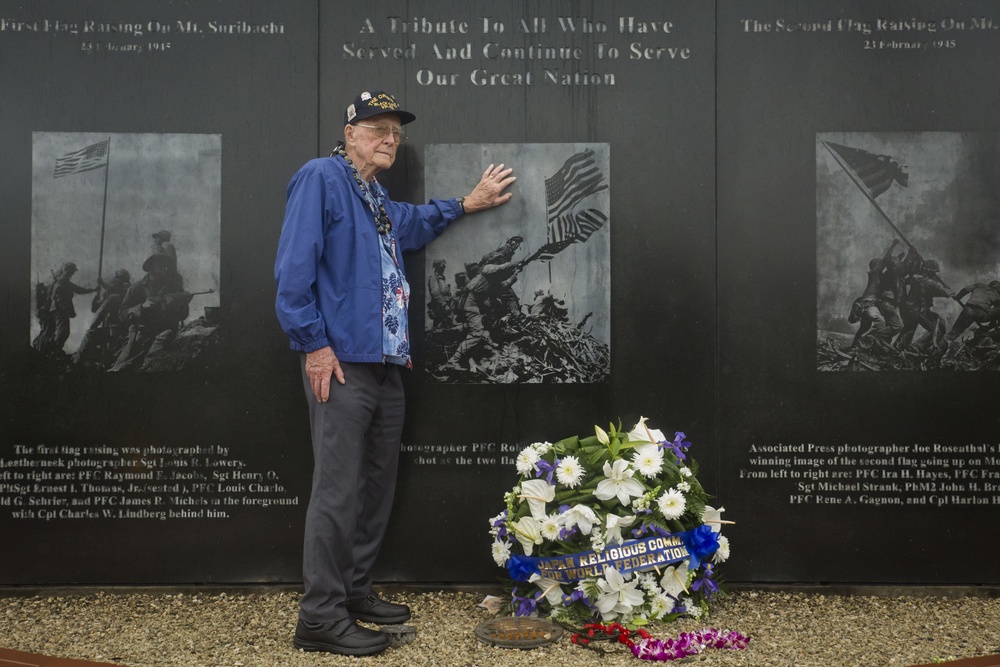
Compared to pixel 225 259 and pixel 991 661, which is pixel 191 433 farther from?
pixel 991 661

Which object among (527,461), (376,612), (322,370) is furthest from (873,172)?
(376,612)

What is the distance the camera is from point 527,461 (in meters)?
4.06

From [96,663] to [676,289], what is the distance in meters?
3.15

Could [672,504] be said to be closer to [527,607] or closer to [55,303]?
[527,607]

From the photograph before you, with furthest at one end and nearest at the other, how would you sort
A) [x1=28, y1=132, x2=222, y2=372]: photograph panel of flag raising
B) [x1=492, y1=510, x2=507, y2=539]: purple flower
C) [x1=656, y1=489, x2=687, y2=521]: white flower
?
[x1=28, y1=132, x2=222, y2=372]: photograph panel of flag raising → [x1=492, y1=510, x2=507, y2=539]: purple flower → [x1=656, y1=489, x2=687, y2=521]: white flower

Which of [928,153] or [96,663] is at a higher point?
[928,153]

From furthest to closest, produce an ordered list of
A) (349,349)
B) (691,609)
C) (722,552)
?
(722,552) < (691,609) < (349,349)

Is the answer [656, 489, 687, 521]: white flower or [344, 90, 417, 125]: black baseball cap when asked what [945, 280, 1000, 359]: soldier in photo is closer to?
[656, 489, 687, 521]: white flower

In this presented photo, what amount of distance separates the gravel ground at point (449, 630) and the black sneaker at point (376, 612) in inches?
2.9

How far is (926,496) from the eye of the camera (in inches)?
173

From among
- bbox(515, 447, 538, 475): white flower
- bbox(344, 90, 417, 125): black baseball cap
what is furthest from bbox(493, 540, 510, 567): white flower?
bbox(344, 90, 417, 125): black baseball cap

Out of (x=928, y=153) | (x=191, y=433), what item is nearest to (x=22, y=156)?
(x=191, y=433)

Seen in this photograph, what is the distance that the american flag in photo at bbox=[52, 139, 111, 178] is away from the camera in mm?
4395

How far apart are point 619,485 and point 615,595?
0.49 meters
